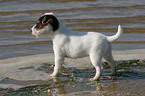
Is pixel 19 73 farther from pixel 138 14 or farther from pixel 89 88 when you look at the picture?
pixel 138 14

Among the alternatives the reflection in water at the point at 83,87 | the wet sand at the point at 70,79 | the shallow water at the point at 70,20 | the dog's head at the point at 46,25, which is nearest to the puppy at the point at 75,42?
the dog's head at the point at 46,25

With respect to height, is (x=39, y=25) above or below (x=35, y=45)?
above

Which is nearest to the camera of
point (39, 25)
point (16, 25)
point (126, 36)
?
point (39, 25)

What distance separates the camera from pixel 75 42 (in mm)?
5590

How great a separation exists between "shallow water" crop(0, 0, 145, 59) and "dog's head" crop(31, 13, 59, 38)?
2755mm

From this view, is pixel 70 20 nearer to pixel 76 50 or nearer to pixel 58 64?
pixel 58 64

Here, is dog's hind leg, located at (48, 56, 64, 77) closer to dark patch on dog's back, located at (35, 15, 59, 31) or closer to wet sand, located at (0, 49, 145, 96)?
wet sand, located at (0, 49, 145, 96)

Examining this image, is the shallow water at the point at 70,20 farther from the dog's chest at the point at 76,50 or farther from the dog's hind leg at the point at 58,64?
the dog's chest at the point at 76,50

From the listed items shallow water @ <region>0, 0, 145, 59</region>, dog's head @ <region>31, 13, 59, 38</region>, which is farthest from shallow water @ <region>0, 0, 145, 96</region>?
dog's head @ <region>31, 13, 59, 38</region>

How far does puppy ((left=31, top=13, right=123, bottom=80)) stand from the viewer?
5.48 metres

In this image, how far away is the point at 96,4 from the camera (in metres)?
17.7

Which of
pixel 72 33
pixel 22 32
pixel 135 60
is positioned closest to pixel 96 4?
pixel 22 32

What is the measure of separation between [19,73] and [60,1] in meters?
13.0

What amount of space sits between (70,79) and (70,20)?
27.2 feet
